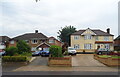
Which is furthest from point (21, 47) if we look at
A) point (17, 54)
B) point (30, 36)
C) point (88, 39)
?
point (30, 36)

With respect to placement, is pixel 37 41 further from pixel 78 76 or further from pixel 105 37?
pixel 78 76

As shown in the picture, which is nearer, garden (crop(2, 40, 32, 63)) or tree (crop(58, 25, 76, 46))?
garden (crop(2, 40, 32, 63))

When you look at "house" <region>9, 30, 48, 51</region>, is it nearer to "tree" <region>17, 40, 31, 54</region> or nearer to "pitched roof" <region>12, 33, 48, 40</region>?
"pitched roof" <region>12, 33, 48, 40</region>

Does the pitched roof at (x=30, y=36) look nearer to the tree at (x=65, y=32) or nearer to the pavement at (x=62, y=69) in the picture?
the tree at (x=65, y=32)

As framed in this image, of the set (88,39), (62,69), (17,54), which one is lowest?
(62,69)

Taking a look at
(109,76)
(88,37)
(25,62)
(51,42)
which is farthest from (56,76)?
(51,42)

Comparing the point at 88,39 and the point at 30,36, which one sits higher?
the point at 30,36

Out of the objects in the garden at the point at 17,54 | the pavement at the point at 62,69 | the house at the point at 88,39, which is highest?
the house at the point at 88,39

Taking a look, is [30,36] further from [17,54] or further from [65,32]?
[17,54]

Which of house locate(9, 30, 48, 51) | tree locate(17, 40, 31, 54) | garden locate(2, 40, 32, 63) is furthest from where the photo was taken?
house locate(9, 30, 48, 51)

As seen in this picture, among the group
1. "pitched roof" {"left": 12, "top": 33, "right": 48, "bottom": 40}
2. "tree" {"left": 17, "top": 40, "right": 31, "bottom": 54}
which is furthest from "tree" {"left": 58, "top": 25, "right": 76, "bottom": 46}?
"tree" {"left": 17, "top": 40, "right": 31, "bottom": 54}

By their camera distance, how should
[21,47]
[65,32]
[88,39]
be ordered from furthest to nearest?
[65,32]
[88,39]
[21,47]

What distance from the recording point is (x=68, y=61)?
20.0 metres

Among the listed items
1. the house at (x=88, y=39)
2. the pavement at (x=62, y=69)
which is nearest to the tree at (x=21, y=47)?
the pavement at (x=62, y=69)
